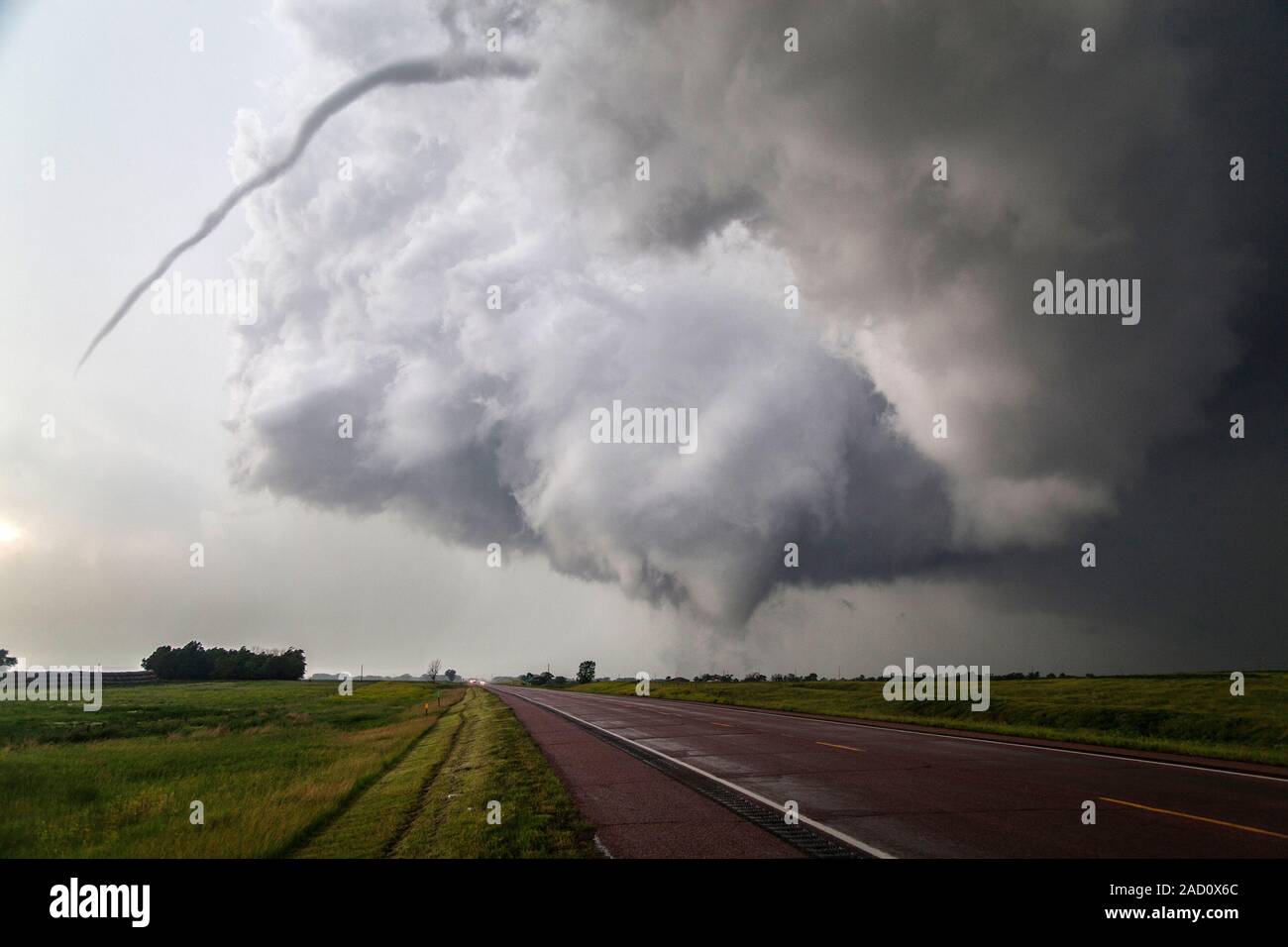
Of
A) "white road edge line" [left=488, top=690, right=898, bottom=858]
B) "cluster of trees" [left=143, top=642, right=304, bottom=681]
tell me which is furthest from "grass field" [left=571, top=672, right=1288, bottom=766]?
"cluster of trees" [left=143, top=642, right=304, bottom=681]

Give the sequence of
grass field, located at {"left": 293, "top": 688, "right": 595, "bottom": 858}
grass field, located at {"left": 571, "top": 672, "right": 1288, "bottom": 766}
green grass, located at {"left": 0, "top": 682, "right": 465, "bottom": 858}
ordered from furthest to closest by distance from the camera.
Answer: grass field, located at {"left": 571, "top": 672, "right": 1288, "bottom": 766}
green grass, located at {"left": 0, "top": 682, "right": 465, "bottom": 858}
grass field, located at {"left": 293, "top": 688, "right": 595, "bottom": 858}

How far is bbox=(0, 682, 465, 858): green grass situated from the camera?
12.8 m

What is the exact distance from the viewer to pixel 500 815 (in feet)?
34.9

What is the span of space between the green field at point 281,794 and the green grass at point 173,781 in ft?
0.18

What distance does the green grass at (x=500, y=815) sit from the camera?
870 centimetres

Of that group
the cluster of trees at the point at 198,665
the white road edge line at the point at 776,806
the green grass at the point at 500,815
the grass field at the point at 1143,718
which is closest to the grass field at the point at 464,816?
the green grass at the point at 500,815

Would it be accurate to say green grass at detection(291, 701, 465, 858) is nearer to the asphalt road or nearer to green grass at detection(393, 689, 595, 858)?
green grass at detection(393, 689, 595, 858)

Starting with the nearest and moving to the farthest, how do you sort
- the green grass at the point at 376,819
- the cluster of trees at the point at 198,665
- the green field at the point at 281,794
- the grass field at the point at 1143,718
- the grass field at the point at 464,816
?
the grass field at the point at 464,816, the green grass at the point at 376,819, the green field at the point at 281,794, the grass field at the point at 1143,718, the cluster of trees at the point at 198,665

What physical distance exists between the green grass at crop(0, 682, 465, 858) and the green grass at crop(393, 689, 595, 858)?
2.11 m

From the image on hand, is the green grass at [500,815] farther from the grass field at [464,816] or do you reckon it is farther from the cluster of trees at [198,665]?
the cluster of trees at [198,665]
